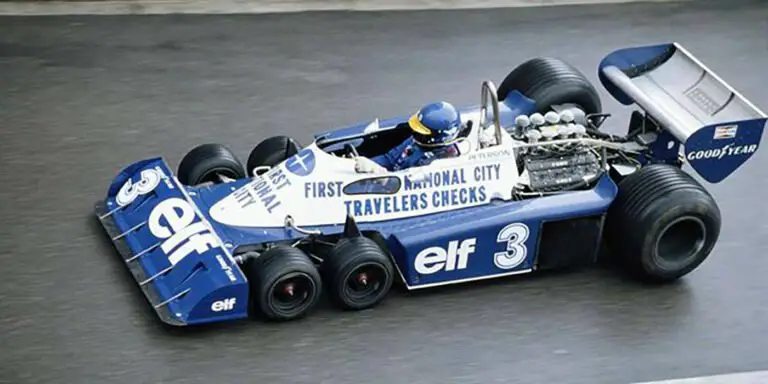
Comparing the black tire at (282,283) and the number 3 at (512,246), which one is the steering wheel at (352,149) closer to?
the black tire at (282,283)

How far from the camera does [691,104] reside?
378 inches

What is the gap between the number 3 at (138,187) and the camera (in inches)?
353

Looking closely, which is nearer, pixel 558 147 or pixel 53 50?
pixel 558 147

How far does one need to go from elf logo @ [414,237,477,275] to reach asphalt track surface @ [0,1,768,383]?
0.76 ft

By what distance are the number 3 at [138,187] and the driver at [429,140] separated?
1.36 meters

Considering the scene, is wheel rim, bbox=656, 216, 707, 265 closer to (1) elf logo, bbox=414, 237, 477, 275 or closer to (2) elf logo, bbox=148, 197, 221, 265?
(1) elf logo, bbox=414, 237, 477, 275

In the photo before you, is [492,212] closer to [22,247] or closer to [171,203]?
[171,203]

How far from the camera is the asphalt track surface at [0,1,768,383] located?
806cm

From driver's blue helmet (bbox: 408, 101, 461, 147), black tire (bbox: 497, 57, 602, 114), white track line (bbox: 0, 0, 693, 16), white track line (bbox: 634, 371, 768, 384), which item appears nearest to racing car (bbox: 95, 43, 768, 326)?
driver's blue helmet (bbox: 408, 101, 461, 147)

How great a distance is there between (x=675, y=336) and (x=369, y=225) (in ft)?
6.51

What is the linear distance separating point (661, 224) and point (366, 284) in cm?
186

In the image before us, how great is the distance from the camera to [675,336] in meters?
8.44

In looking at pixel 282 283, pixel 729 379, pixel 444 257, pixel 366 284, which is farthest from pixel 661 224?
pixel 282 283

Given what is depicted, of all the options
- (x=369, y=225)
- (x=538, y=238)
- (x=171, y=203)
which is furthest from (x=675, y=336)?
(x=171, y=203)
